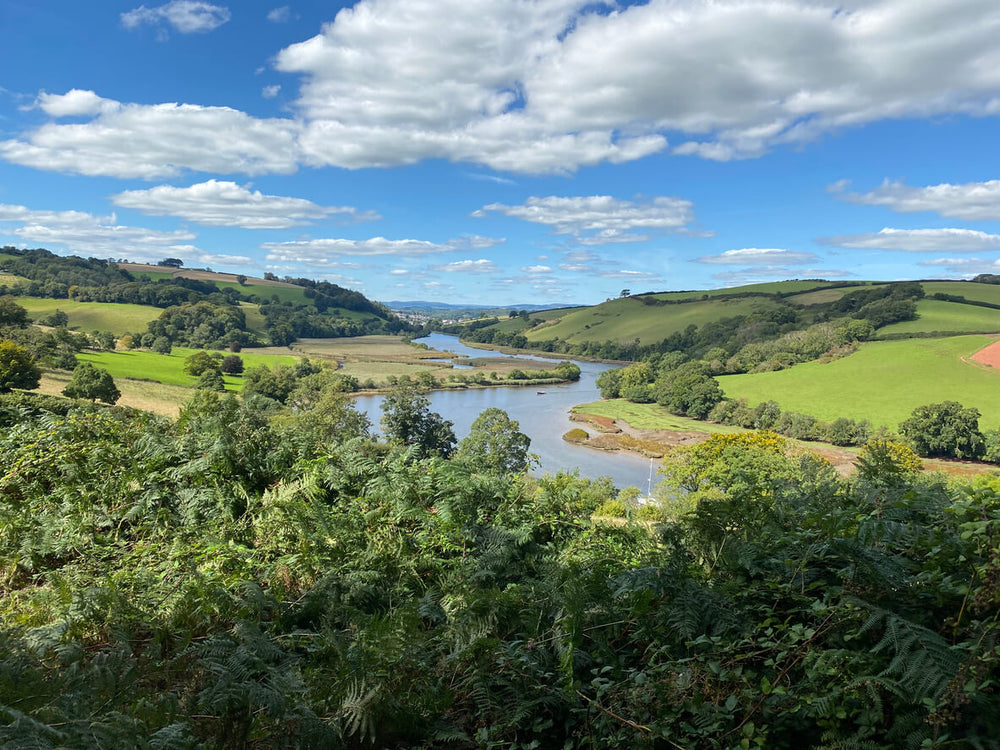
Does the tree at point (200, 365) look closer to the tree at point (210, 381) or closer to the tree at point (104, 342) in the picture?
the tree at point (210, 381)

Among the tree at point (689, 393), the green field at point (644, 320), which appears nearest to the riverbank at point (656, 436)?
the tree at point (689, 393)

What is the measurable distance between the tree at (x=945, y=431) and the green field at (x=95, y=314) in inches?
5023

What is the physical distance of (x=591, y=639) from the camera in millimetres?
Answer: 3477

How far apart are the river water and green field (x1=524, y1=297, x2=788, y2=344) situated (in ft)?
138

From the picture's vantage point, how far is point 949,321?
355 ft

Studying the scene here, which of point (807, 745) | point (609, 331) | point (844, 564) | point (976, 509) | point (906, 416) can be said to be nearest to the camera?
point (807, 745)

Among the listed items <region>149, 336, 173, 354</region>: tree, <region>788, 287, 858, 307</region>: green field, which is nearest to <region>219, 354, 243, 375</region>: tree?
<region>149, 336, 173, 354</region>: tree

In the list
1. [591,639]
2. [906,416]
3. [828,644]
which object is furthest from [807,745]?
[906,416]

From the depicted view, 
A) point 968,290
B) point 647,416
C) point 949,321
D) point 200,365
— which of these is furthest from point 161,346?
point 968,290

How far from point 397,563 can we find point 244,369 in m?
90.4

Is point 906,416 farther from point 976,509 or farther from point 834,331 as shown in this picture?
point 976,509

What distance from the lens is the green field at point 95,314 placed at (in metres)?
99.1

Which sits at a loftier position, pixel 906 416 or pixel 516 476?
pixel 516 476

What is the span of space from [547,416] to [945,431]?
48.4 metres
